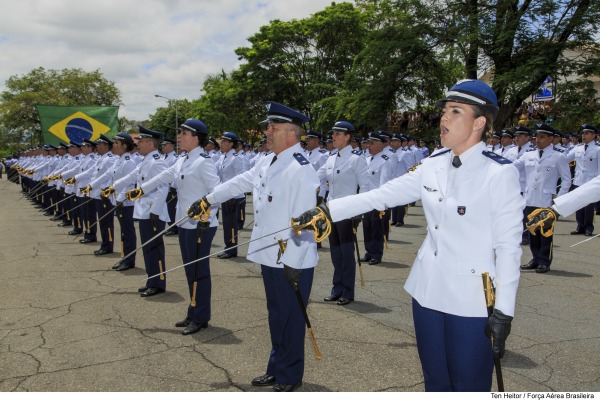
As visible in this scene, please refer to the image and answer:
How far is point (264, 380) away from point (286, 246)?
3.70ft

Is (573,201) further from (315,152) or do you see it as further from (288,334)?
(315,152)

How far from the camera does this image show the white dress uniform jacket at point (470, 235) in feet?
8.43

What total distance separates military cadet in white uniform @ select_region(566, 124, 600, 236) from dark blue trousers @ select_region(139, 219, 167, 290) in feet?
31.3

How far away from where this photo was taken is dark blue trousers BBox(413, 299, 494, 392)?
2.69 m

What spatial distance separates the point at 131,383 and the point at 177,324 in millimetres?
1532

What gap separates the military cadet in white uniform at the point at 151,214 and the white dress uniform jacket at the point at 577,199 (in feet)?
16.6

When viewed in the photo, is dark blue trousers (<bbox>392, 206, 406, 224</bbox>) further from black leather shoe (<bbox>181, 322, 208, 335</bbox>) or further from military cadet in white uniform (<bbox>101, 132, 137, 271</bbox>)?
black leather shoe (<bbox>181, 322, 208, 335</bbox>)

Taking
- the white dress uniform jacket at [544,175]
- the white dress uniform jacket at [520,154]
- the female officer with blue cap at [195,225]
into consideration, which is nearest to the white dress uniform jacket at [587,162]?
the white dress uniform jacket at [520,154]

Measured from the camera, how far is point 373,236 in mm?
9336

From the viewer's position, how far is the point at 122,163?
10.2 metres

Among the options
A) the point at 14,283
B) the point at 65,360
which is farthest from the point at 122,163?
the point at 65,360

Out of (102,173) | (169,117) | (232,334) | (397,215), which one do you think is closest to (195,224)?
(232,334)

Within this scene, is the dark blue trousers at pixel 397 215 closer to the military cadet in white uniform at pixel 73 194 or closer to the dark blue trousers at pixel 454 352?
the military cadet in white uniform at pixel 73 194

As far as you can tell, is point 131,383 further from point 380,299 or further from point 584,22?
point 584,22
